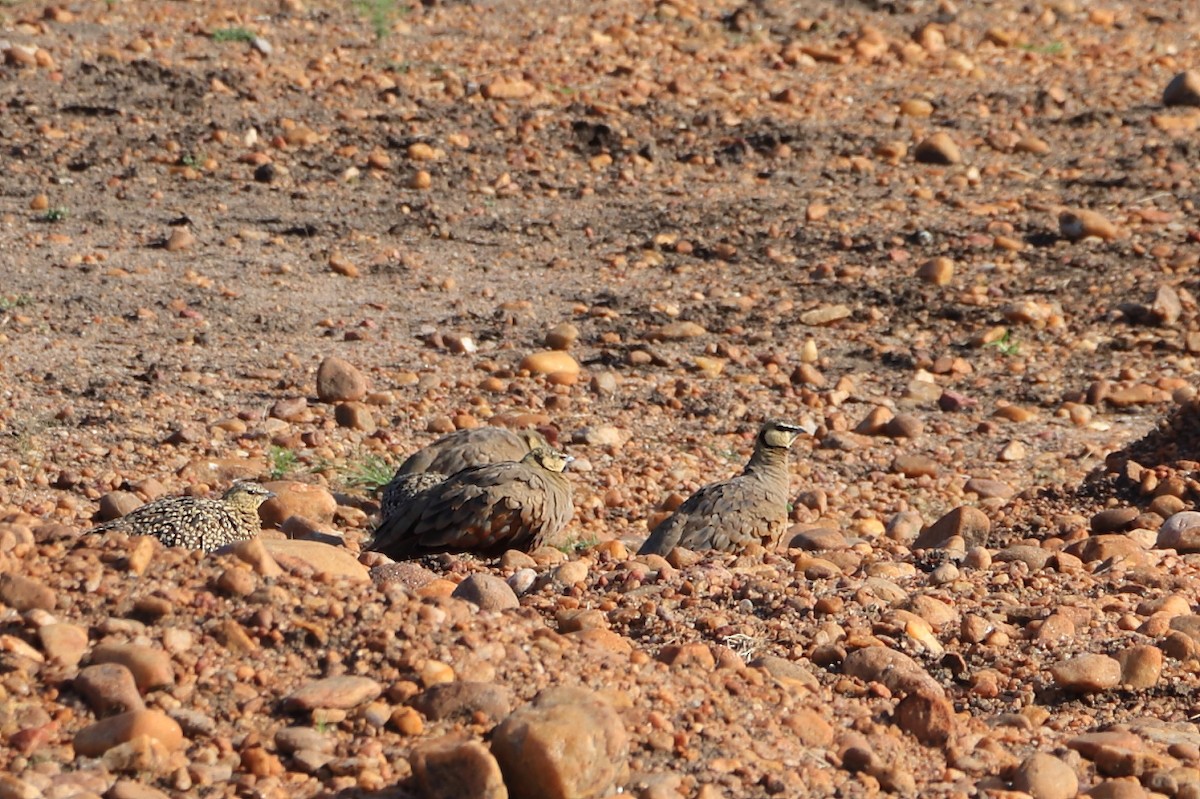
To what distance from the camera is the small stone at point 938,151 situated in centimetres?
1520

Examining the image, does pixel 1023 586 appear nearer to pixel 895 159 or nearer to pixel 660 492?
pixel 660 492

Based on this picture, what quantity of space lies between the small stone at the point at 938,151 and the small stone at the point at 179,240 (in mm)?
6162

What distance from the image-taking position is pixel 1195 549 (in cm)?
800

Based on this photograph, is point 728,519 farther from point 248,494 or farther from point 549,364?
point 549,364

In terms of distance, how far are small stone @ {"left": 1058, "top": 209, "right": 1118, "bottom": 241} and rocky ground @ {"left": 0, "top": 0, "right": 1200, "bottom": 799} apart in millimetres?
45

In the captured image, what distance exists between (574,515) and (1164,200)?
7220mm

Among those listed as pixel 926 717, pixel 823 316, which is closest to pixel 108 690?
pixel 926 717

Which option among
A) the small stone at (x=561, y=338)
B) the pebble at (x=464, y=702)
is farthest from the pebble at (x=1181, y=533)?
the small stone at (x=561, y=338)

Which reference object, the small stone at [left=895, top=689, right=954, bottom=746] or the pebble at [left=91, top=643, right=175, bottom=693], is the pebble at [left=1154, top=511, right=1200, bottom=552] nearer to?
the small stone at [left=895, top=689, right=954, bottom=746]

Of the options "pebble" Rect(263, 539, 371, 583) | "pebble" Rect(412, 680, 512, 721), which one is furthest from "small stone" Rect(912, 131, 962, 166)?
"pebble" Rect(412, 680, 512, 721)

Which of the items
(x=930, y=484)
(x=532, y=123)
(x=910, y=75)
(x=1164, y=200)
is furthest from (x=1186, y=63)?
(x=930, y=484)

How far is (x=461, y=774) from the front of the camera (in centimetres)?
424

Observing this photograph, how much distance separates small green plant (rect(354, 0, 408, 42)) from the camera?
17172 mm

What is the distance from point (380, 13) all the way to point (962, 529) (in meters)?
10.7
